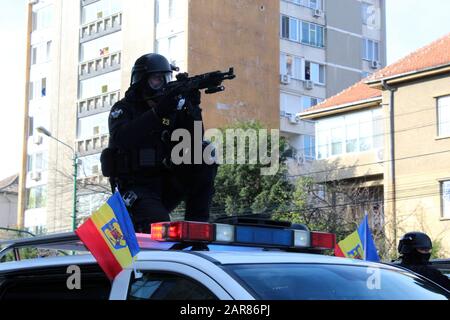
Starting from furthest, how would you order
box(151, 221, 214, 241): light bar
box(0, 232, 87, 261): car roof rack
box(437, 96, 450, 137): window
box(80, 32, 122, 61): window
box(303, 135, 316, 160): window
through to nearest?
box(80, 32, 122, 61): window < box(303, 135, 316, 160): window < box(437, 96, 450, 137): window < box(0, 232, 87, 261): car roof rack < box(151, 221, 214, 241): light bar

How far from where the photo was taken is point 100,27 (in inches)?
1934

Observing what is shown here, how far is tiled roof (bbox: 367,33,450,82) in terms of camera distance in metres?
31.9

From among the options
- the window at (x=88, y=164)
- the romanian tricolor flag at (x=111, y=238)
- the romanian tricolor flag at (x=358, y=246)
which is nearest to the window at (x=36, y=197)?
the window at (x=88, y=164)

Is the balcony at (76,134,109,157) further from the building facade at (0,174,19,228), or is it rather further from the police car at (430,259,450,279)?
the police car at (430,259,450,279)

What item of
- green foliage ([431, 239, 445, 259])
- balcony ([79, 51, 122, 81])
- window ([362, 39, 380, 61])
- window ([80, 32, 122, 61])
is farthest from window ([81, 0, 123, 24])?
green foliage ([431, 239, 445, 259])

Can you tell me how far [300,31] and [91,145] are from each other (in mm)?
13850

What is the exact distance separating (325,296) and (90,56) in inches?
1852

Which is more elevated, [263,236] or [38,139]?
[38,139]

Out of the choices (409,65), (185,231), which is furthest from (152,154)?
(409,65)

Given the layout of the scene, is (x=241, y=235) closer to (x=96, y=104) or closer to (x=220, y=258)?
(x=220, y=258)

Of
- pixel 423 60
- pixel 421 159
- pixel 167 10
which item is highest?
pixel 167 10

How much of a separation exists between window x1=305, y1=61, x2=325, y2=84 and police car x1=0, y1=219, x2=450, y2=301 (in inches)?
1749

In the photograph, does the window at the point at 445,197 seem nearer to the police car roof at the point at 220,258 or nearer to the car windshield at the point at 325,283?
the police car roof at the point at 220,258

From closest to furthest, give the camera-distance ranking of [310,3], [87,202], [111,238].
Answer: [111,238], [87,202], [310,3]
